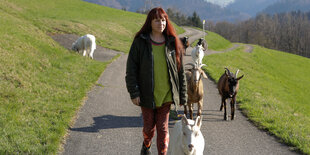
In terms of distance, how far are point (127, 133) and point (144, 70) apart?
3.14 metres

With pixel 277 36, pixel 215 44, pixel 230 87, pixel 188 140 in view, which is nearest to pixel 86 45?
pixel 230 87

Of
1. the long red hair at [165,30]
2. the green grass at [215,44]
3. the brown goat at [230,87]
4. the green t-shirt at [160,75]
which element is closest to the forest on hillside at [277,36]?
the green grass at [215,44]

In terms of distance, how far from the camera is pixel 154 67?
14.3 feet

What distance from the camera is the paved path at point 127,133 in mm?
6117

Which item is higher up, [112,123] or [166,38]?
[166,38]

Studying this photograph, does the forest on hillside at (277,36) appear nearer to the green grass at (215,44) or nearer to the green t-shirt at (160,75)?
the green grass at (215,44)

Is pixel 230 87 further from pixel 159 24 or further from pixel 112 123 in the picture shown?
pixel 159 24

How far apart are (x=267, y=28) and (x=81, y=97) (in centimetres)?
12514

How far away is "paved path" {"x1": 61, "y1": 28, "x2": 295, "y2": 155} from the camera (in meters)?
6.12

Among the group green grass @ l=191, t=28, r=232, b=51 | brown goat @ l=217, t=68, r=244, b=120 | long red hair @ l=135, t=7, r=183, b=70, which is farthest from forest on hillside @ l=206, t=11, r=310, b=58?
long red hair @ l=135, t=7, r=183, b=70

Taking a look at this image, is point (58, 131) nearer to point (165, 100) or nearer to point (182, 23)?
point (165, 100)

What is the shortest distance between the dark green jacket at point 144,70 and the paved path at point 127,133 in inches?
79.2

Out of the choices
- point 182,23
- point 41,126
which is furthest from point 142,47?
point 182,23

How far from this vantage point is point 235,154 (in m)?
6.04
